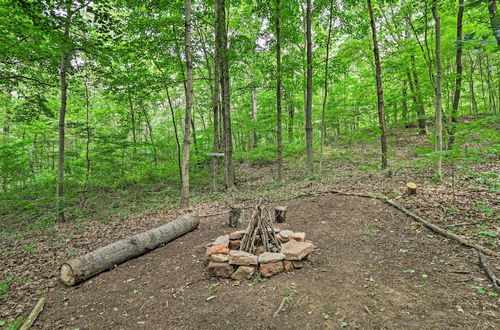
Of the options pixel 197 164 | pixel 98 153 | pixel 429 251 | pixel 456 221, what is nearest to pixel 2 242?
pixel 98 153

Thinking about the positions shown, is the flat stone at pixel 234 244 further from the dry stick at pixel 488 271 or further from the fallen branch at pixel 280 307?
the dry stick at pixel 488 271

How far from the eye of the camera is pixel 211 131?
14883 mm

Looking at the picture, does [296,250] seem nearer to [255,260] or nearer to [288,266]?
[288,266]

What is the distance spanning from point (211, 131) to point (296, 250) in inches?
466

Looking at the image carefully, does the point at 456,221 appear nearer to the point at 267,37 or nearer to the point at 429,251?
the point at 429,251

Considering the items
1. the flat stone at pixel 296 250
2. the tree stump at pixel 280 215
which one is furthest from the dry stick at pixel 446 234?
the tree stump at pixel 280 215

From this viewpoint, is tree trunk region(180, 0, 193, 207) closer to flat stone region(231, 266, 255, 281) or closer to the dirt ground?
the dirt ground

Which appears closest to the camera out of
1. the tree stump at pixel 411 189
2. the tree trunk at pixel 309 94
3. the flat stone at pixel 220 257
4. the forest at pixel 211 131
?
the flat stone at pixel 220 257

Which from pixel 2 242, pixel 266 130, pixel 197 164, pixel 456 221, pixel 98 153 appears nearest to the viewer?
pixel 456 221

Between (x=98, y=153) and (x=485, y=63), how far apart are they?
932 inches

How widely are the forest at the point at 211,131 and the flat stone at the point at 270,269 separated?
75 centimetres

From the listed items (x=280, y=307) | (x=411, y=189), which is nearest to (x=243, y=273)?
(x=280, y=307)

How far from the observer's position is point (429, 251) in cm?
430

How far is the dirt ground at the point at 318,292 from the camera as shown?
9.46 ft
